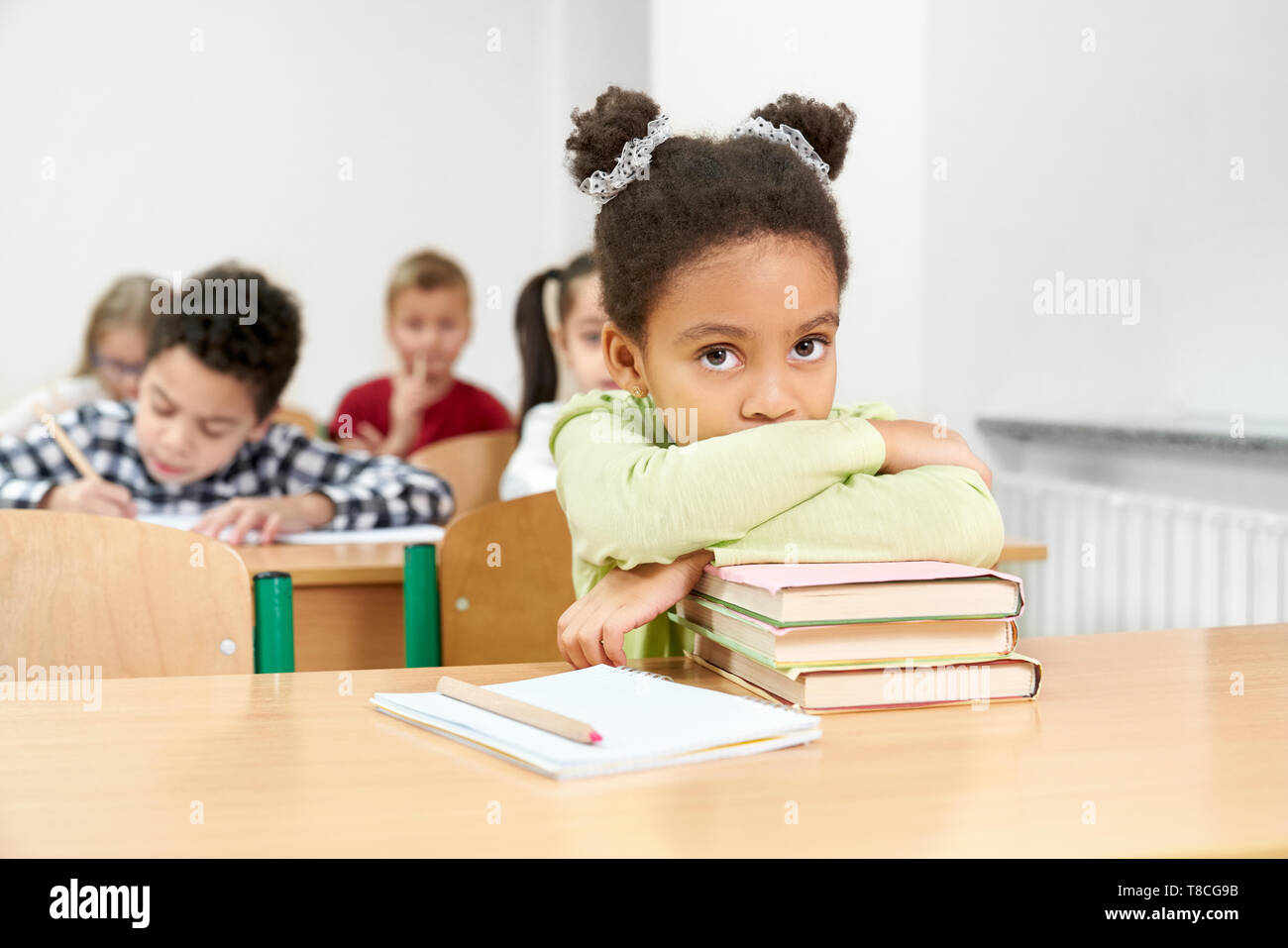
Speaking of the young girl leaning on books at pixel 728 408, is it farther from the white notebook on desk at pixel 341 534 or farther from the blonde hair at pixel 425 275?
the blonde hair at pixel 425 275

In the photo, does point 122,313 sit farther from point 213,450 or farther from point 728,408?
point 728,408

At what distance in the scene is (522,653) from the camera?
164 centimetres

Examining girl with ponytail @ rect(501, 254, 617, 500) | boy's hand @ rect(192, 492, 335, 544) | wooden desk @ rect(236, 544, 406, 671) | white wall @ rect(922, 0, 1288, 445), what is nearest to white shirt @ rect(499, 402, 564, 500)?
girl with ponytail @ rect(501, 254, 617, 500)

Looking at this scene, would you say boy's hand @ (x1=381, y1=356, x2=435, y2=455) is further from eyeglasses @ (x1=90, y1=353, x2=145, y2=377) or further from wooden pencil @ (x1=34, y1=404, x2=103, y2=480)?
wooden pencil @ (x1=34, y1=404, x2=103, y2=480)

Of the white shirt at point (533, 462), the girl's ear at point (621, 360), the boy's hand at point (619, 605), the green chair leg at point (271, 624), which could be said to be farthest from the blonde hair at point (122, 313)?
the boy's hand at point (619, 605)

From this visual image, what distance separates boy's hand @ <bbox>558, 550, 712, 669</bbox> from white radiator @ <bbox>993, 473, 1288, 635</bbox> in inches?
52.3

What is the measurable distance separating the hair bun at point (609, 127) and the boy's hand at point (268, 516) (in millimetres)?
1115

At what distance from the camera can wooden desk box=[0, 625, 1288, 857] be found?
559 mm

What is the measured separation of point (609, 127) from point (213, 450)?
152cm

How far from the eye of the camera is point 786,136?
3.22 ft

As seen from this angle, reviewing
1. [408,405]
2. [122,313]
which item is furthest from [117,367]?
[408,405]

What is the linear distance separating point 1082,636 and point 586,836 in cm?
65

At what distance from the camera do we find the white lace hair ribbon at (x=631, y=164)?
3.12 feet
